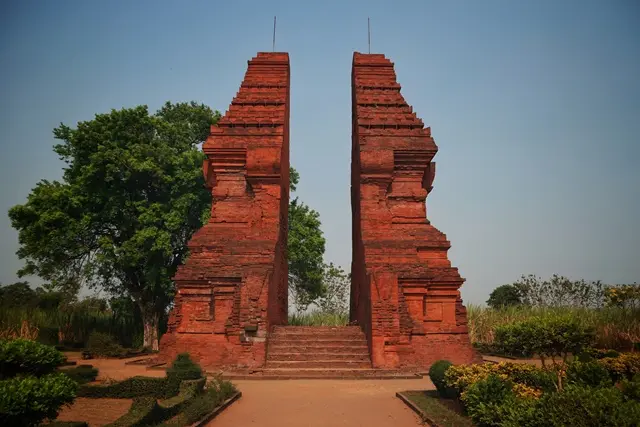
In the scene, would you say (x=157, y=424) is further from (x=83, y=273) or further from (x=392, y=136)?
(x=83, y=273)

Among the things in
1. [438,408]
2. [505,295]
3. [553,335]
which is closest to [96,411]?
[438,408]

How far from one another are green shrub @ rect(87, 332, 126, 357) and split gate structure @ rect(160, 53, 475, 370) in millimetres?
5128

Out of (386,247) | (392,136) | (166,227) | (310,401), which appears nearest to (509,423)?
(310,401)

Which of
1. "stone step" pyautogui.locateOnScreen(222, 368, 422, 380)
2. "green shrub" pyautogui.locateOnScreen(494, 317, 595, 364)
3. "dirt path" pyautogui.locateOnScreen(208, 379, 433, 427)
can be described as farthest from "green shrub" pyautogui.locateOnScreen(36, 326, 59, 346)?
"green shrub" pyautogui.locateOnScreen(494, 317, 595, 364)

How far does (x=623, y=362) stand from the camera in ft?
25.2

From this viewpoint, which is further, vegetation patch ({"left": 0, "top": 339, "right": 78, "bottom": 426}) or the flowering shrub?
the flowering shrub

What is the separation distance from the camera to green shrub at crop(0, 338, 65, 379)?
16.5ft

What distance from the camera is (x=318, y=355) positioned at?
1109cm

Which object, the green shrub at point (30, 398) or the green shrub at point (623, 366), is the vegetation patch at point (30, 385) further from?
the green shrub at point (623, 366)

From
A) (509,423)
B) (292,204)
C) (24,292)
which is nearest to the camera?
(509,423)

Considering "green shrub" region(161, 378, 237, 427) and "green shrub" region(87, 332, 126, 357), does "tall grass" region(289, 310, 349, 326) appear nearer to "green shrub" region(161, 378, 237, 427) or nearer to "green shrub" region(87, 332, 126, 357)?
"green shrub" region(87, 332, 126, 357)

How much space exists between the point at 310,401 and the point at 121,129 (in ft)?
46.6

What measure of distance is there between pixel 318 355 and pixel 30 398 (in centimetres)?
744

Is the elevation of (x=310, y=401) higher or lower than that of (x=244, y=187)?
lower
